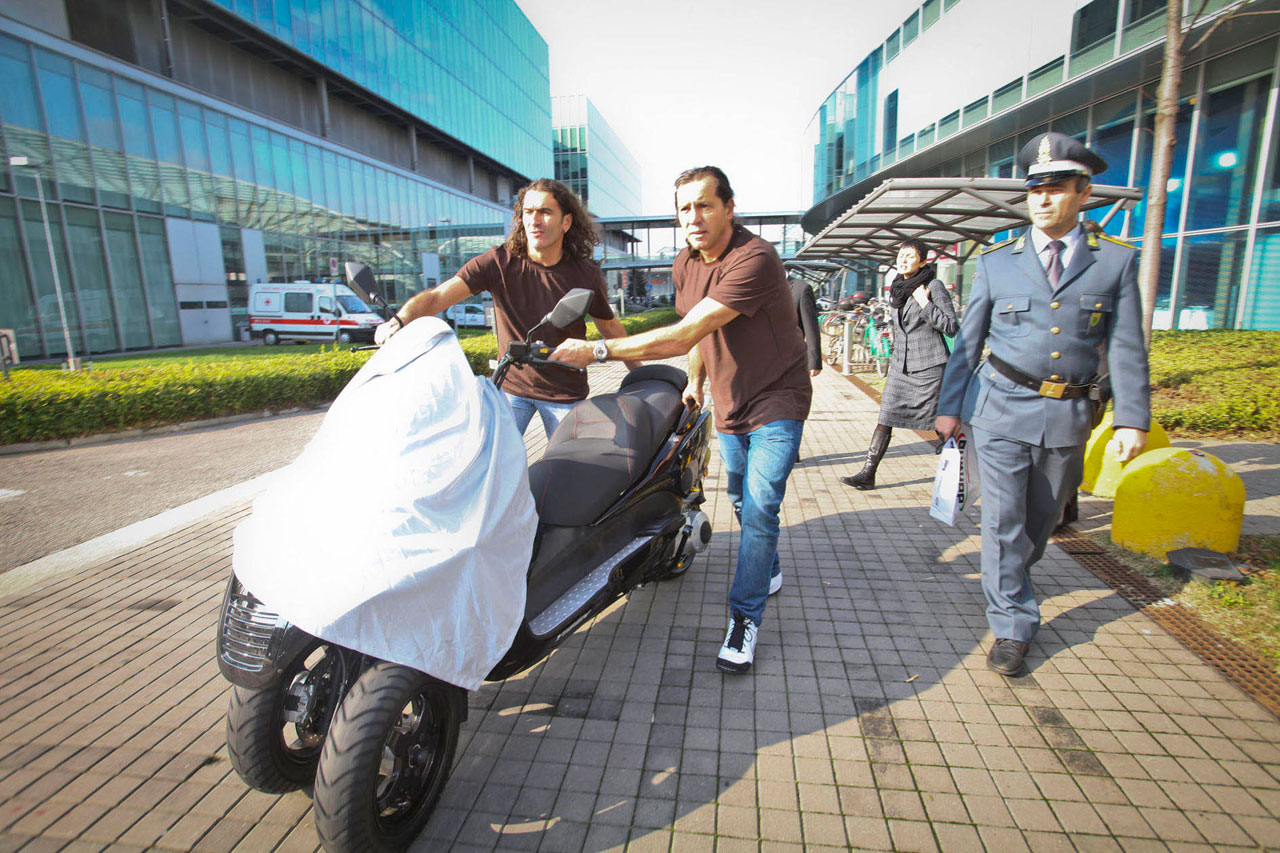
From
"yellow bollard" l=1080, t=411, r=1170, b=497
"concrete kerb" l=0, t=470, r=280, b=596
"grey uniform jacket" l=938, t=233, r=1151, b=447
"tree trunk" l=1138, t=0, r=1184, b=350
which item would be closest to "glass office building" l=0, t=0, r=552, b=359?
"concrete kerb" l=0, t=470, r=280, b=596

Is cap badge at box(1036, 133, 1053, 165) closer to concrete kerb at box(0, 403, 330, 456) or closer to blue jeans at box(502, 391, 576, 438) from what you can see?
blue jeans at box(502, 391, 576, 438)

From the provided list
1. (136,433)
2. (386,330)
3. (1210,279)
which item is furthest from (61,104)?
(1210,279)

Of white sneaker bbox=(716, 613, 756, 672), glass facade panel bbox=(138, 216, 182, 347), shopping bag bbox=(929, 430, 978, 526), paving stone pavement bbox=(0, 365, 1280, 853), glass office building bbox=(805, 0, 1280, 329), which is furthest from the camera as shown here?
glass facade panel bbox=(138, 216, 182, 347)

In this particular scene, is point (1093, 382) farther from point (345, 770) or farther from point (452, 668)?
point (345, 770)

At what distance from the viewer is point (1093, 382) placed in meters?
2.67

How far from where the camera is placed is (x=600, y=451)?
2.69m

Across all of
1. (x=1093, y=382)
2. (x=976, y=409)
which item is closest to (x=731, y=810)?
(x=976, y=409)

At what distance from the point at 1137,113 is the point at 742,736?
49.7ft

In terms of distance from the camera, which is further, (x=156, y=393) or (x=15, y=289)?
(x=15, y=289)

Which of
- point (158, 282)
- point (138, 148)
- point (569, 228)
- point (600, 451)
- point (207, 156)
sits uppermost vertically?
point (207, 156)

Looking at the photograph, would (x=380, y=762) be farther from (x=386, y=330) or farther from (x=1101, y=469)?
(x=1101, y=469)

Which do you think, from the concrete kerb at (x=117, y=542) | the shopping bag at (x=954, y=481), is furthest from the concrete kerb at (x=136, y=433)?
the shopping bag at (x=954, y=481)

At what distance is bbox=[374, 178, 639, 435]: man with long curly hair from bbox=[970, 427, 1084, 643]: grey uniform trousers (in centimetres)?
177

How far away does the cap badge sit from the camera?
8.34 feet
